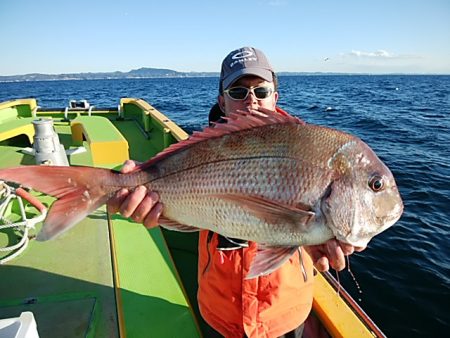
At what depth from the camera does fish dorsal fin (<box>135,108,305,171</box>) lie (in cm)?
197

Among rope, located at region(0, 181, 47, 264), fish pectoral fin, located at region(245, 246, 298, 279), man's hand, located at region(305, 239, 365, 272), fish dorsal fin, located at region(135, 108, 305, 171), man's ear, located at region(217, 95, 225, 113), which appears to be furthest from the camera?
rope, located at region(0, 181, 47, 264)

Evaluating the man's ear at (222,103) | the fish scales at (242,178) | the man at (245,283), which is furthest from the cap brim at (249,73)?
the fish scales at (242,178)

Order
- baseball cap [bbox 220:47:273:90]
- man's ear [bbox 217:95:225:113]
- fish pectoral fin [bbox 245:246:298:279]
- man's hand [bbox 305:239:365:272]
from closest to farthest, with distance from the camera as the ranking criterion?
fish pectoral fin [bbox 245:246:298:279] < man's hand [bbox 305:239:365:272] < baseball cap [bbox 220:47:273:90] < man's ear [bbox 217:95:225:113]

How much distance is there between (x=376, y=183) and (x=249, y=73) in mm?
1157

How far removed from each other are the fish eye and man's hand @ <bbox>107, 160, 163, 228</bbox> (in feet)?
4.10

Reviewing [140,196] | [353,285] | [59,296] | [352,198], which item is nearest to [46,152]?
[59,296]

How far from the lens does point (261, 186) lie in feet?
6.10

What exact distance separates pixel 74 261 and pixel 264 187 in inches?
86.9

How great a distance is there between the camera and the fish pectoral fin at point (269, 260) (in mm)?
1721

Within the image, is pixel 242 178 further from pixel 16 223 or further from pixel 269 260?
pixel 16 223

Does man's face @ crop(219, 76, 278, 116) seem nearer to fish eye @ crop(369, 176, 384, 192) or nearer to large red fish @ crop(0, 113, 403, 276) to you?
large red fish @ crop(0, 113, 403, 276)

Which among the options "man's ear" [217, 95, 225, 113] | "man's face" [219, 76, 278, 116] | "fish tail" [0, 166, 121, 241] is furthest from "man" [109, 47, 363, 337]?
"man's ear" [217, 95, 225, 113]

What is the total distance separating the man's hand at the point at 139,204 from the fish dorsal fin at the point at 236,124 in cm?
17

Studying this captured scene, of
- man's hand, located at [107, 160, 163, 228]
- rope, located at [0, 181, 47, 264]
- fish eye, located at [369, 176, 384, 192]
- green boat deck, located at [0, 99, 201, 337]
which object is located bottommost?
green boat deck, located at [0, 99, 201, 337]
